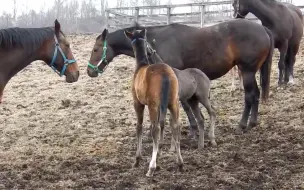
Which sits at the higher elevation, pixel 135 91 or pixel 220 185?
pixel 135 91

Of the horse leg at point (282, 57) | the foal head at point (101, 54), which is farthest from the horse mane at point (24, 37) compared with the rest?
the horse leg at point (282, 57)

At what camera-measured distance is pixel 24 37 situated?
5.25 metres

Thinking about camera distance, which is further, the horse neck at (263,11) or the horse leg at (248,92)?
the horse neck at (263,11)

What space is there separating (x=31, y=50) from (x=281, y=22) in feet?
17.3

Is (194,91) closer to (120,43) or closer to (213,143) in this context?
(213,143)

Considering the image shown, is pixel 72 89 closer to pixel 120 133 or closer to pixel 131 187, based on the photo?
pixel 120 133

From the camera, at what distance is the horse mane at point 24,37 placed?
5.09 m

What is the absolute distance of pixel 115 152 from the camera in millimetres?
6051

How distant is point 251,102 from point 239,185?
2543mm

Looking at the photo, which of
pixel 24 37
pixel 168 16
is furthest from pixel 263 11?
pixel 168 16

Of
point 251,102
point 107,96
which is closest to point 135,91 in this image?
point 251,102

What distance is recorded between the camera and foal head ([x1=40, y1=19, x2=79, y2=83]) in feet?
17.8

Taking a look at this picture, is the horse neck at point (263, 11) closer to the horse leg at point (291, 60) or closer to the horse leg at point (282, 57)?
the horse leg at point (282, 57)

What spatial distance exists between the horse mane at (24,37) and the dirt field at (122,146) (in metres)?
1.55
